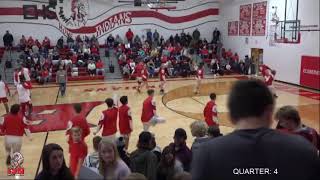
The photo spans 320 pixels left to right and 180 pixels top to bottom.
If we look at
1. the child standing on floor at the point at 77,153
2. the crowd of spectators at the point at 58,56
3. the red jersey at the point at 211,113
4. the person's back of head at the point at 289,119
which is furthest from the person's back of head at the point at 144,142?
the crowd of spectators at the point at 58,56

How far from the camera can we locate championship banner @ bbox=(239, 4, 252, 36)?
84.2 ft

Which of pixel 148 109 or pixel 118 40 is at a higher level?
pixel 118 40

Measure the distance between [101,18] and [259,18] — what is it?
38.8 ft

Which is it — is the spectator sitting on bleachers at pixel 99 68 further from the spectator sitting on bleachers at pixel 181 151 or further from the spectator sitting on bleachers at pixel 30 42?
the spectator sitting on bleachers at pixel 181 151

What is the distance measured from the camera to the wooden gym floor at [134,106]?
10.0 m

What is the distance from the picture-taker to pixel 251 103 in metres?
1.71

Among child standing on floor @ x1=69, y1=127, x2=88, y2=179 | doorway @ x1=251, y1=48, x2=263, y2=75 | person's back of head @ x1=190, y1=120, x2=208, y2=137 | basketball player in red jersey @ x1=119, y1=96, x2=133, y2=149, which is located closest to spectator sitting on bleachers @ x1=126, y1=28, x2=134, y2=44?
doorway @ x1=251, y1=48, x2=263, y2=75

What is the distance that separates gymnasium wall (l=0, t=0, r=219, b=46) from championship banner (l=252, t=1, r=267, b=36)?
230 inches

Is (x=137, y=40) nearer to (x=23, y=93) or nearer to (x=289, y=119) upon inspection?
(x=23, y=93)

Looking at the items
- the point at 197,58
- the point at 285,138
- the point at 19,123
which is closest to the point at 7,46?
the point at 197,58

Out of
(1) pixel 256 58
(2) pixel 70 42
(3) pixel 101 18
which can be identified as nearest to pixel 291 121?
(1) pixel 256 58

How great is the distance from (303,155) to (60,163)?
2440 mm

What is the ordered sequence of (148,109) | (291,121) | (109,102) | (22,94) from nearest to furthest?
(291,121), (109,102), (148,109), (22,94)

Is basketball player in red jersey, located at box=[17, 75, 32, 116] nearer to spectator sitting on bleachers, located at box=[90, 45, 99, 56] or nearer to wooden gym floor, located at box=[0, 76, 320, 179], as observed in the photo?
wooden gym floor, located at box=[0, 76, 320, 179]
